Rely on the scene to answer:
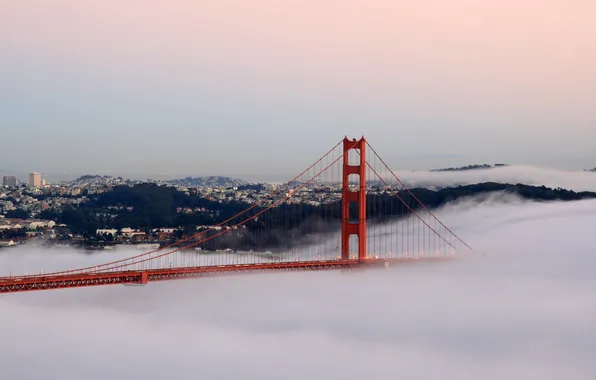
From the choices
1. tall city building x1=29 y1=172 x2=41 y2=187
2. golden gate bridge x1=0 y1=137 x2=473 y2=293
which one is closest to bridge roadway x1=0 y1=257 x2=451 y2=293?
golden gate bridge x1=0 y1=137 x2=473 y2=293

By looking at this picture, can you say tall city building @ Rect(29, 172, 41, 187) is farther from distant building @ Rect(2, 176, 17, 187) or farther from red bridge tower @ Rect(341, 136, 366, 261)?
red bridge tower @ Rect(341, 136, 366, 261)

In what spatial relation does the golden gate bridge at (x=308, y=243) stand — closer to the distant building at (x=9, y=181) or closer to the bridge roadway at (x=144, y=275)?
the bridge roadway at (x=144, y=275)

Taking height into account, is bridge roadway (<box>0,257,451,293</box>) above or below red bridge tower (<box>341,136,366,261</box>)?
below

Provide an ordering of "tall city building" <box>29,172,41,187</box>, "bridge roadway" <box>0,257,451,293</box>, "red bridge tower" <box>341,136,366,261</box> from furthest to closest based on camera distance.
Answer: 1. "tall city building" <box>29,172,41,187</box>
2. "red bridge tower" <box>341,136,366,261</box>
3. "bridge roadway" <box>0,257,451,293</box>

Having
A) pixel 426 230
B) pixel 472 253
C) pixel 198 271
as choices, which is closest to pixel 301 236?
pixel 426 230

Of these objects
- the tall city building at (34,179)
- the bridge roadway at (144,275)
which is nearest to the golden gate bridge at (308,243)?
the bridge roadway at (144,275)

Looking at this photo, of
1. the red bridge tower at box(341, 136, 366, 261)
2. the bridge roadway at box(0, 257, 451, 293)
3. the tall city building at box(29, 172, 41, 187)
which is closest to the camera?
the bridge roadway at box(0, 257, 451, 293)
